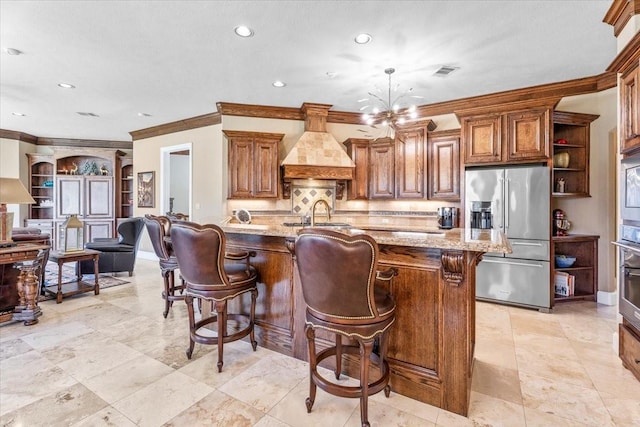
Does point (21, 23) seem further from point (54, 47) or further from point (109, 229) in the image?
point (109, 229)

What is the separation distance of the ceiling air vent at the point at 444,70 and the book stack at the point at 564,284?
2.91m

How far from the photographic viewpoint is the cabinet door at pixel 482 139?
3.92 m

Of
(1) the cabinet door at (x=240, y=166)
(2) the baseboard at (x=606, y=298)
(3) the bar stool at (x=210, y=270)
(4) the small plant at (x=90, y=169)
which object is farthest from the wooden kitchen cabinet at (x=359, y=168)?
(4) the small plant at (x=90, y=169)

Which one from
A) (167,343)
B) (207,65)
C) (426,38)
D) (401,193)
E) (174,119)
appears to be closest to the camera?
(167,343)

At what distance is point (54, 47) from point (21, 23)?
0.44m

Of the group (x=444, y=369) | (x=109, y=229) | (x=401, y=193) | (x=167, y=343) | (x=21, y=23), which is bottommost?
(x=167, y=343)

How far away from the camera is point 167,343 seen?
271 centimetres

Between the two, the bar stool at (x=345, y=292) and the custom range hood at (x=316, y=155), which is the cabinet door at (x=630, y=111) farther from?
the custom range hood at (x=316, y=155)

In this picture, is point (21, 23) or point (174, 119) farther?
point (174, 119)

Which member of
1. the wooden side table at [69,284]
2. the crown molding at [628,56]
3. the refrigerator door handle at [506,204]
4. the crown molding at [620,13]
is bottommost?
the wooden side table at [69,284]

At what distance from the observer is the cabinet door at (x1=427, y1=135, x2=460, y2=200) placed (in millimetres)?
4590

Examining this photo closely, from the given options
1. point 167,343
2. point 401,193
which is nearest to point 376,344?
point 167,343

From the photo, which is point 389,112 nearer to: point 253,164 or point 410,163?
point 410,163

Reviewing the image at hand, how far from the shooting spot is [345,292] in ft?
5.18
